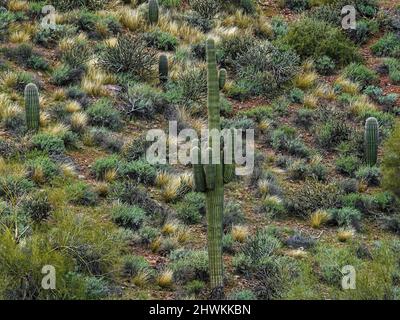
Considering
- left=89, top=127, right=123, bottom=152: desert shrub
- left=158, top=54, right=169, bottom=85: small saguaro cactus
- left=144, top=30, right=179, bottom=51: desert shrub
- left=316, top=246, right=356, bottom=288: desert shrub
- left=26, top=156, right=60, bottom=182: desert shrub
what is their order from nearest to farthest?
left=316, top=246, right=356, bottom=288: desert shrub, left=26, top=156, right=60, bottom=182: desert shrub, left=89, top=127, right=123, bottom=152: desert shrub, left=158, top=54, right=169, bottom=85: small saguaro cactus, left=144, top=30, right=179, bottom=51: desert shrub

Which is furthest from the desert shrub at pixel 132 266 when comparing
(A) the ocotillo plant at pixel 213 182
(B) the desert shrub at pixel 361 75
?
(B) the desert shrub at pixel 361 75

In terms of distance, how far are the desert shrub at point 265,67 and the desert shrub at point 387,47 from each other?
2.95 m

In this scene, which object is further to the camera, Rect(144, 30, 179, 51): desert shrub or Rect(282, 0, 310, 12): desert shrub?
Rect(282, 0, 310, 12): desert shrub

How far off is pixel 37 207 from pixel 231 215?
3244mm

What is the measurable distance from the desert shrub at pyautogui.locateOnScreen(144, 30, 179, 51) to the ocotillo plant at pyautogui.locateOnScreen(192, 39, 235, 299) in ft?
29.7

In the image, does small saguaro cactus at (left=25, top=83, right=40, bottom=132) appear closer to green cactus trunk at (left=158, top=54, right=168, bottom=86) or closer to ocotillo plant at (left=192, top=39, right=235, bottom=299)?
green cactus trunk at (left=158, top=54, right=168, bottom=86)

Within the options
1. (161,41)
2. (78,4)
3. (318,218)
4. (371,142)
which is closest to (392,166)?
(318,218)

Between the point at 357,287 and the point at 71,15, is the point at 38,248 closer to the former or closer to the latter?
the point at 357,287

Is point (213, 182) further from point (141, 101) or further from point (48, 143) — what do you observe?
point (141, 101)

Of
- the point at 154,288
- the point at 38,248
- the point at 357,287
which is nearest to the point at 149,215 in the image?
the point at 154,288

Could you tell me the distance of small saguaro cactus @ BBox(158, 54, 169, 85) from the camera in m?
17.9

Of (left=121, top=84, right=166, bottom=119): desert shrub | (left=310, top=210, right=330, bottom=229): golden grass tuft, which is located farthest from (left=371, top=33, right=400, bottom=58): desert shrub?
(left=310, top=210, right=330, bottom=229): golden grass tuft

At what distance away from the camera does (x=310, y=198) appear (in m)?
14.1

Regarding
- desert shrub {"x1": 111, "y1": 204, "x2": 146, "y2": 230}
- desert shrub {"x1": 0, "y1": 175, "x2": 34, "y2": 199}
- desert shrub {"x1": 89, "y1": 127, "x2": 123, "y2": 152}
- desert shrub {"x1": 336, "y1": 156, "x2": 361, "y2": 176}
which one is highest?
desert shrub {"x1": 0, "y1": 175, "x2": 34, "y2": 199}
